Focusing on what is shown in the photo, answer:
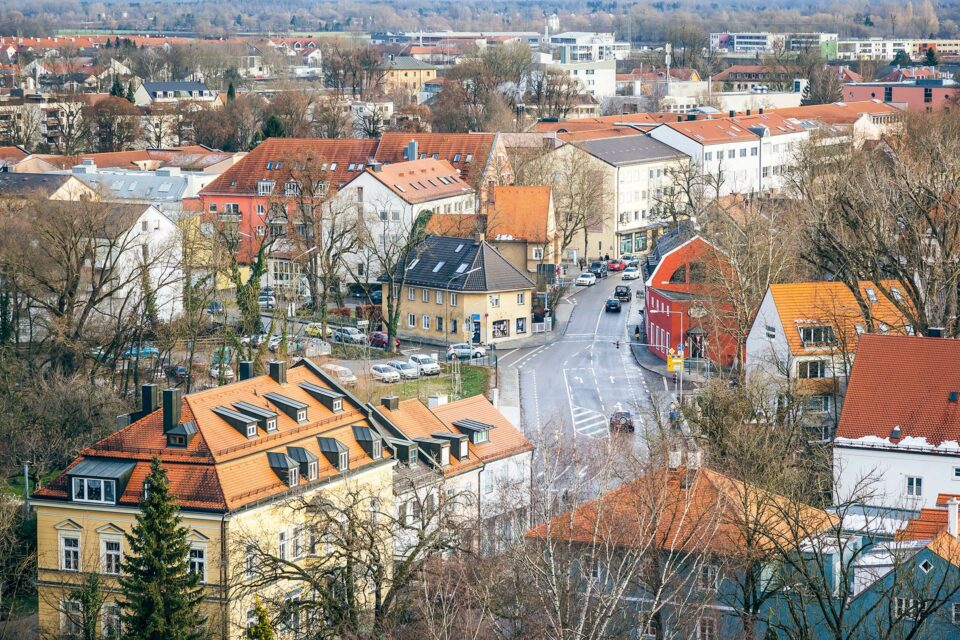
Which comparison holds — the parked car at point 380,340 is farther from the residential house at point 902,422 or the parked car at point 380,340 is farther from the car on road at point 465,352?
the residential house at point 902,422

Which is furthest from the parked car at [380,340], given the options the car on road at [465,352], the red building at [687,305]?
the red building at [687,305]

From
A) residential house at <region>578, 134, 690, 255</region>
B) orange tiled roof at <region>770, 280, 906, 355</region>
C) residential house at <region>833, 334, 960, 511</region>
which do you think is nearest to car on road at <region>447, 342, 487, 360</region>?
orange tiled roof at <region>770, 280, 906, 355</region>

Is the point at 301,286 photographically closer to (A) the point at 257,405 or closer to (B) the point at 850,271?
(B) the point at 850,271

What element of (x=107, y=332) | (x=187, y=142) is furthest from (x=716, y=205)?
(x=187, y=142)

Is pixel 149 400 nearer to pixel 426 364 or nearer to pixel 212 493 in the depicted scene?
pixel 212 493

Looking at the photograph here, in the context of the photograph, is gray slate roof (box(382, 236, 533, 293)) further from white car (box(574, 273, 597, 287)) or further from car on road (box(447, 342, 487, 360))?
white car (box(574, 273, 597, 287))

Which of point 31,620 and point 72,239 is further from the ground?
point 72,239
